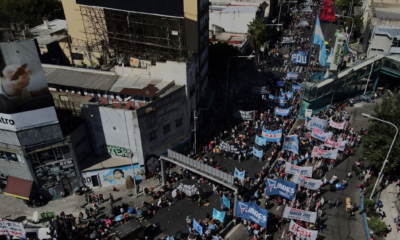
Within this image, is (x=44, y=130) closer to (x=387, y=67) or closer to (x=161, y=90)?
(x=161, y=90)

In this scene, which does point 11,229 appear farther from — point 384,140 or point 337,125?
point 337,125

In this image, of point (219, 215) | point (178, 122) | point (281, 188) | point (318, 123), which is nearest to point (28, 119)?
point (178, 122)

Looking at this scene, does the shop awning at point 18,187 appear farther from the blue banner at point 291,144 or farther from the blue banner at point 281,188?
the blue banner at point 291,144

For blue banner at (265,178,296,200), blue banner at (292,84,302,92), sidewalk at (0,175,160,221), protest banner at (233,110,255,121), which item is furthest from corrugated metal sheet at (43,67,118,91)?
blue banner at (292,84,302,92)

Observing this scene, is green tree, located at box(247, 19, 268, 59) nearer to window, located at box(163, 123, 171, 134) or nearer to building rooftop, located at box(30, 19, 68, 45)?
window, located at box(163, 123, 171, 134)

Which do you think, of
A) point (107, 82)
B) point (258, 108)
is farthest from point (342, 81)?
point (107, 82)
